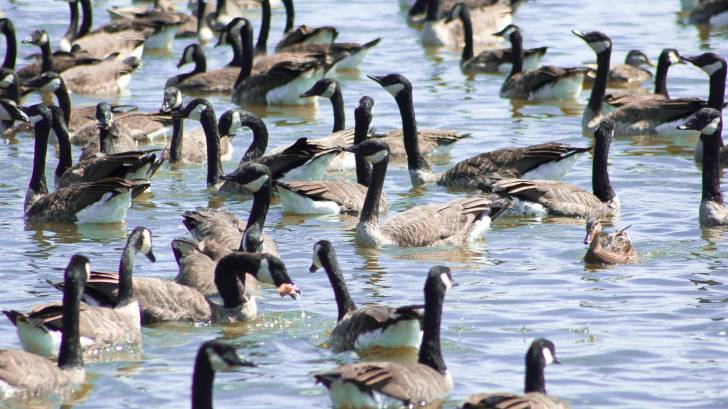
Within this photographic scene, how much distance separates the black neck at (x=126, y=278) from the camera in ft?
33.9

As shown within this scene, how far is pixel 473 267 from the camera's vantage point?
12922 mm

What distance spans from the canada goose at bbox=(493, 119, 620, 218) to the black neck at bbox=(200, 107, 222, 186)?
3643 mm

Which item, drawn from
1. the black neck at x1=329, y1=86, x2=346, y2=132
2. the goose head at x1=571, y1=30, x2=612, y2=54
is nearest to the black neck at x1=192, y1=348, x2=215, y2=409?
the black neck at x1=329, y1=86, x2=346, y2=132

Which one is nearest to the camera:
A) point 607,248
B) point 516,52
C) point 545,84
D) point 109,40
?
point 607,248

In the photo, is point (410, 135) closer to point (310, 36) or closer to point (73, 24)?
point (310, 36)

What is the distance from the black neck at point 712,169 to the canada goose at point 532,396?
21.0 ft

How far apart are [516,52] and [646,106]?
3954mm

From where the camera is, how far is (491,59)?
24969 mm

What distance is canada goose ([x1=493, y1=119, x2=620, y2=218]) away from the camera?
49.0 ft

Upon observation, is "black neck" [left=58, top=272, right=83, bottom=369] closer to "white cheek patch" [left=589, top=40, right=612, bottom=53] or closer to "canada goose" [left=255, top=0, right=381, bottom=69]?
"white cheek patch" [left=589, top=40, right=612, bottom=53]

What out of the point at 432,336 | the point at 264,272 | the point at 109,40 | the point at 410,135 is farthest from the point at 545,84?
the point at 432,336

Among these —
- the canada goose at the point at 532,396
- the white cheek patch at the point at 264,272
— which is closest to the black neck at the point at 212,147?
the white cheek patch at the point at 264,272

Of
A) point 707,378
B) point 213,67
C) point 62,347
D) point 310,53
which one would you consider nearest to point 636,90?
point 310,53

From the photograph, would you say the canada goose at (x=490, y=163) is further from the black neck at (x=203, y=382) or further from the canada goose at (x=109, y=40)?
the canada goose at (x=109, y=40)
